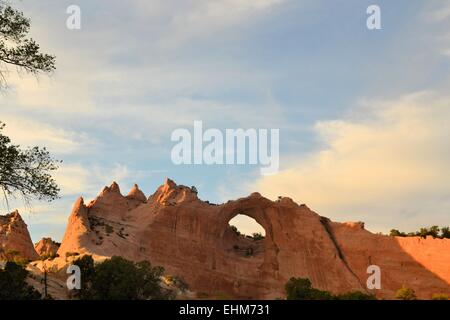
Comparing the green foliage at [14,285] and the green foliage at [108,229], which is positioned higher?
the green foliage at [108,229]

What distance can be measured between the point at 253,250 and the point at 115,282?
1502 inches

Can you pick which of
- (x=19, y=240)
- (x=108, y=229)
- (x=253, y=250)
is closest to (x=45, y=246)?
(x=19, y=240)

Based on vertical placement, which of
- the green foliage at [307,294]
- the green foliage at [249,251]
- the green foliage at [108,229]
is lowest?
the green foliage at [307,294]

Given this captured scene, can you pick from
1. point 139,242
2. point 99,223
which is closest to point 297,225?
point 139,242

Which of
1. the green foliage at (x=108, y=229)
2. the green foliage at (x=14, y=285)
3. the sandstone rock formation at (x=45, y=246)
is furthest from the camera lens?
the sandstone rock formation at (x=45, y=246)

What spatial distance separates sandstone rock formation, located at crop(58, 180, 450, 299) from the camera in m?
72.7

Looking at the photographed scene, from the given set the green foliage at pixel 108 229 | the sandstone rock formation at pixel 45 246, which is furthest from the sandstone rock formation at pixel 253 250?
the sandstone rock formation at pixel 45 246

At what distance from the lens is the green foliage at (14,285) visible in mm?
36781

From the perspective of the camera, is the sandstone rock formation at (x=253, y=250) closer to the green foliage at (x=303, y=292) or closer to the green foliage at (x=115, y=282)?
the green foliage at (x=303, y=292)

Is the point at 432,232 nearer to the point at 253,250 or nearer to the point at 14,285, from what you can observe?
the point at 253,250

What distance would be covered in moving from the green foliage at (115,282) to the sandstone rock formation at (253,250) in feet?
73.2

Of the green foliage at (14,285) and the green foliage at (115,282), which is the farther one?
the green foliage at (115,282)

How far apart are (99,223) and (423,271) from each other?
42.0 metres

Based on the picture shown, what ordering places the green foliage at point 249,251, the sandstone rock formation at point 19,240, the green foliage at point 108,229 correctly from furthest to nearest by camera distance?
the green foliage at point 249,251
the green foliage at point 108,229
the sandstone rock formation at point 19,240
